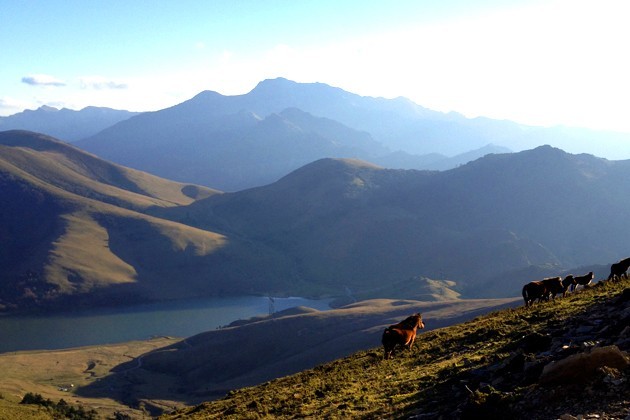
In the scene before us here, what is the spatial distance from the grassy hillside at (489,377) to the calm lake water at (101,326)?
154 metres

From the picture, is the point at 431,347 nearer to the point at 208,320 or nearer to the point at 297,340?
the point at 297,340

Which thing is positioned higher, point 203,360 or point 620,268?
point 620,268

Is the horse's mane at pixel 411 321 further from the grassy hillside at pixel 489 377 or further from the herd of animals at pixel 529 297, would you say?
the grassy hillside at pixel 489 377

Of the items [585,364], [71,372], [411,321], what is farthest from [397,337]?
[71,372]

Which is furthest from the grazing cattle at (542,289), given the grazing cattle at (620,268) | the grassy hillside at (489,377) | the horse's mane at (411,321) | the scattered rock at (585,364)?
the scattered rock at (585,364)

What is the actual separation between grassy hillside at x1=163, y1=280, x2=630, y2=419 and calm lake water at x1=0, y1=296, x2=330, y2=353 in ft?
507

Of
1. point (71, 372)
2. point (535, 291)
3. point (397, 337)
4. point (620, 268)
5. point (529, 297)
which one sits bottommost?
point (71, 372)

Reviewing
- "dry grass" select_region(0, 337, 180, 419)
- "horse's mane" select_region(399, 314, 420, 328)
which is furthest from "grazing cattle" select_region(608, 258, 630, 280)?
"dry grass" select_region(0, 337, 180, 419)

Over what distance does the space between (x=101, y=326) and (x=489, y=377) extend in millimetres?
183591

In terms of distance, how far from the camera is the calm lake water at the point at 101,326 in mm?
162000

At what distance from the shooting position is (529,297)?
22.6 meters

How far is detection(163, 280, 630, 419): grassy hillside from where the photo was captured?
393 inches

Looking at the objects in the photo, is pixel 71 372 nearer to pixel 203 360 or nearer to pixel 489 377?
pixel 203 360

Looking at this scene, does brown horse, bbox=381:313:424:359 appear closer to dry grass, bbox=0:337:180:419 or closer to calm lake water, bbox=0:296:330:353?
dry grass, bbox=0:337:180:419
